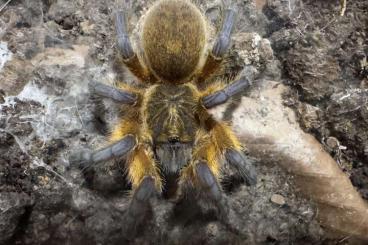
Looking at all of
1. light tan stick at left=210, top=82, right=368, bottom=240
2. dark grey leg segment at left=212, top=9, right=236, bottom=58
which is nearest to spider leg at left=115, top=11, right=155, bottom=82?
dark grey leg segment at left=212, top=9, right=236, bottom=58

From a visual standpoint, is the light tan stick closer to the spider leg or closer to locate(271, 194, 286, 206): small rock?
locate(271, 194, 286, 206): small rock

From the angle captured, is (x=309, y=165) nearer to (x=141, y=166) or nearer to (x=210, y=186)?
(x=210, y=186)

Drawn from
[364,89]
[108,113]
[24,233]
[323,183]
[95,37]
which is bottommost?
[24,233]

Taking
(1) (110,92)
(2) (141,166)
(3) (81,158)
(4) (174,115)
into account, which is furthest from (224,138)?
(3) (81,158)

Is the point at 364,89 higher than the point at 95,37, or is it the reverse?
the point at 95,37

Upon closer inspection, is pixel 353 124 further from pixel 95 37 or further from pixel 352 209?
pixel 95 37

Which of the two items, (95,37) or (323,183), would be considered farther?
(95,37)

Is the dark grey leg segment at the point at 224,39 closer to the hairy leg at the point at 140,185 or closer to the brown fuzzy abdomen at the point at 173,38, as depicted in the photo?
the brown fuzzy abdomen at the point at 173,38

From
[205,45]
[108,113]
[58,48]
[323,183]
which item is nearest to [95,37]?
[58,48]
